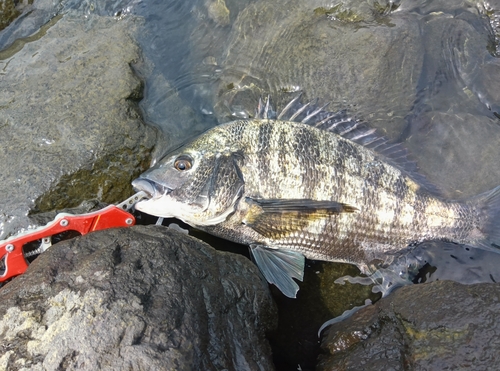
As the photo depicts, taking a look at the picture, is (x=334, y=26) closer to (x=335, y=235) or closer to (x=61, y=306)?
(x=335, y=235)

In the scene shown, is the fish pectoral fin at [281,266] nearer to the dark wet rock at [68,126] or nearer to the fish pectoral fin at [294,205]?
the fish pectoral fin at [294,205]

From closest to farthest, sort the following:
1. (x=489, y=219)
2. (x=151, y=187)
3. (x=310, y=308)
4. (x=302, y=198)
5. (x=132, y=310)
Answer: (x=132, y=310)
(x=151, y=187)
(x=302, y=198)
(x=489, y=219)
(x=310, y=308)

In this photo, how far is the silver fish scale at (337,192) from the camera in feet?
11.5

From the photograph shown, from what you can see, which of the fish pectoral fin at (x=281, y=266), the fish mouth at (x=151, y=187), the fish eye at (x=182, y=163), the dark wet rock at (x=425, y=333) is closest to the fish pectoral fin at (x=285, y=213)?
the fish pectoral fin at (x=281, y=266)

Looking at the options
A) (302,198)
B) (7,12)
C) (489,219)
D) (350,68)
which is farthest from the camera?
(7,12)

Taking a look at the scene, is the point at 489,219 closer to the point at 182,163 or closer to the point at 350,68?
the point at 350,68

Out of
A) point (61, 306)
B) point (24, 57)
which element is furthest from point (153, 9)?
point (61, 306)

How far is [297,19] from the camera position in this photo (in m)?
4.42

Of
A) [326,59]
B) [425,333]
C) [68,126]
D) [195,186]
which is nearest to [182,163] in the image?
[195,186]

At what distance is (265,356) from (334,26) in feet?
10.5

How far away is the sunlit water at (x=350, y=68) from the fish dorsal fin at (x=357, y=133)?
24cm

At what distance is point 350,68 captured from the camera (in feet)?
13.7

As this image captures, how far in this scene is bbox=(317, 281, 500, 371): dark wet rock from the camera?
2.53 m

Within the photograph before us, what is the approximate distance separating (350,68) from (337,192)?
1.37 metres
